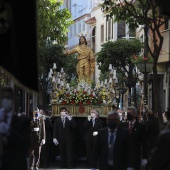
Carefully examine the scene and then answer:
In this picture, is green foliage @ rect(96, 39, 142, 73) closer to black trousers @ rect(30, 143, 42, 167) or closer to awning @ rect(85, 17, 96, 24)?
black trousers @ rect(30, 143, 42, 167)

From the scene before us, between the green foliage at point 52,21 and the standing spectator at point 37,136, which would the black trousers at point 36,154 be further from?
the green foliage at point 52,21

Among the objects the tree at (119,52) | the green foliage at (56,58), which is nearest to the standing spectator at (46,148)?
the tree at (119,52)

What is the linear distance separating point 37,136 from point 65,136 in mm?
2135

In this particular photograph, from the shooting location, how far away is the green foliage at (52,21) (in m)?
28.4

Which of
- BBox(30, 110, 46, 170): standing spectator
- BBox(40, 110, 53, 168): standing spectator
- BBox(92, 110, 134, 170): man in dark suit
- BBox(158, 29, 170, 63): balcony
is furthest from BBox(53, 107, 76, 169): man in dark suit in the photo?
BBox(158, 29, 170, 63): balcony

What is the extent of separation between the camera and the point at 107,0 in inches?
626

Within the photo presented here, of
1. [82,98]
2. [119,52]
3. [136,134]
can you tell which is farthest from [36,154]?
[119,52]

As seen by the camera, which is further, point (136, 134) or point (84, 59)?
point (84, 59)

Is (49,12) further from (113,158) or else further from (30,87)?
(30,87)

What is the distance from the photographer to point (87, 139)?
23.5 metres

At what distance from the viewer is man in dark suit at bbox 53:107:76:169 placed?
2355 cm

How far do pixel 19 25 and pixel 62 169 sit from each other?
18.0m

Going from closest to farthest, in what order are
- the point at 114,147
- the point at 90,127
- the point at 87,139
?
the point at 114,147 < the point at 90,127 < the point at 87,139

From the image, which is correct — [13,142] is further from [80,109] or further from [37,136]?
[80,109]
